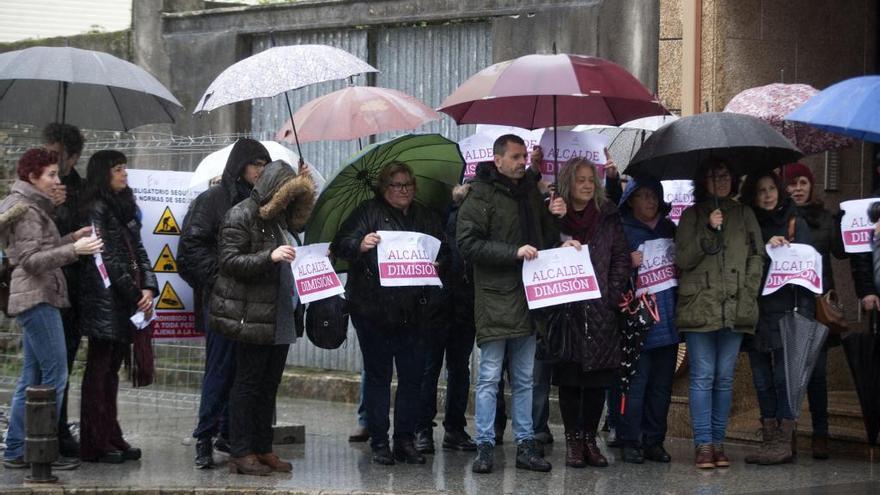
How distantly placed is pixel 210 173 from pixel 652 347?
3.59m

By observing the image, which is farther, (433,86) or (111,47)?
(111,47)

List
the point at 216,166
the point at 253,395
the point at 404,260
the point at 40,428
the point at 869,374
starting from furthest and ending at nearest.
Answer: the point at 216,166 → the point at 869,374 → the point at 404,260 → the point at 253,395 → the point at 40,428

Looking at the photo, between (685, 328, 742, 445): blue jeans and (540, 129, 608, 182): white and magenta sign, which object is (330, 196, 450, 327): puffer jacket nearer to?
(540, 129, 608, 182): white and magenta sign

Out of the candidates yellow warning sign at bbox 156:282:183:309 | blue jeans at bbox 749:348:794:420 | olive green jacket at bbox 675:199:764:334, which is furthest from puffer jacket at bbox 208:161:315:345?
blue jeans at bbox 749:348:794:420

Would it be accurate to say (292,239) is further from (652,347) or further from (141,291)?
(652,347)

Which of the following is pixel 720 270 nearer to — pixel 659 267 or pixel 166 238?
pixel 659 267

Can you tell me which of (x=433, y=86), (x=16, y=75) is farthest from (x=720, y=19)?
(x=16, y=75)

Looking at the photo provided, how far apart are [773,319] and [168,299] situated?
440cm

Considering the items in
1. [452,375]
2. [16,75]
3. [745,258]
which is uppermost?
[16,75]

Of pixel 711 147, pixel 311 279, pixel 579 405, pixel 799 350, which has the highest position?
pixel 711 147

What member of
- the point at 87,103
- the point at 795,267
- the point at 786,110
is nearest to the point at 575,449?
the point at 795,267

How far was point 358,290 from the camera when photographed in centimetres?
985

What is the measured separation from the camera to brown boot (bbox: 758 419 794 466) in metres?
9.97

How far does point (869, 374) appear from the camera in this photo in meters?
10.2
